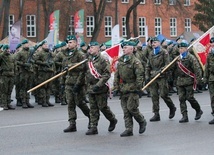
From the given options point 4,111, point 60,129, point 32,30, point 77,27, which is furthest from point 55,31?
point 32,30

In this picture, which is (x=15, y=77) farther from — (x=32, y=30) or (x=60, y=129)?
(x=32, y=30)

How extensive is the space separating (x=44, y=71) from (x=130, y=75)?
8.71m

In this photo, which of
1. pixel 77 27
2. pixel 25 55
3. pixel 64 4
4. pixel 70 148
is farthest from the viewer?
pixel 64 4

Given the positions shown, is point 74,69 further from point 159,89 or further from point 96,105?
point 159,89

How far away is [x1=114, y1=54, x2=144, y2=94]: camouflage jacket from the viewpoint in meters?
13.1

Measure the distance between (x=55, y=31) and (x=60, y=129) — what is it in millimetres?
19024

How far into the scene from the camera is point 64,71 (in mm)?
13883

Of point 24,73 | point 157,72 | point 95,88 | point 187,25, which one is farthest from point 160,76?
point 187,25

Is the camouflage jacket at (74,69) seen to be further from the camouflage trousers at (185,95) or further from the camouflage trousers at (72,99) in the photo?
the camouflage trousers at (185,95)

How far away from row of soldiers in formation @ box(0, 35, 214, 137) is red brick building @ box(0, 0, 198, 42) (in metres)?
37.1

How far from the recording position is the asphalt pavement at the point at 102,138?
11.4 m

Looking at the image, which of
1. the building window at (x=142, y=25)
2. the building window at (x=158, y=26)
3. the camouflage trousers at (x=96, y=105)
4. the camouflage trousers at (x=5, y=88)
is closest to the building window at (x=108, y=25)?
the building window at (x=142, y=25)

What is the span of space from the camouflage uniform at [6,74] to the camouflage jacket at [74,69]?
633 centimetres

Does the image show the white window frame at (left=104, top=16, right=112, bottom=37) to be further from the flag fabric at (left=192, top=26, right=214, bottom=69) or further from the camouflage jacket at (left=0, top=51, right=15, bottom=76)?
the flag fabric at (left=192, top=26, right=214, bottom=69)
